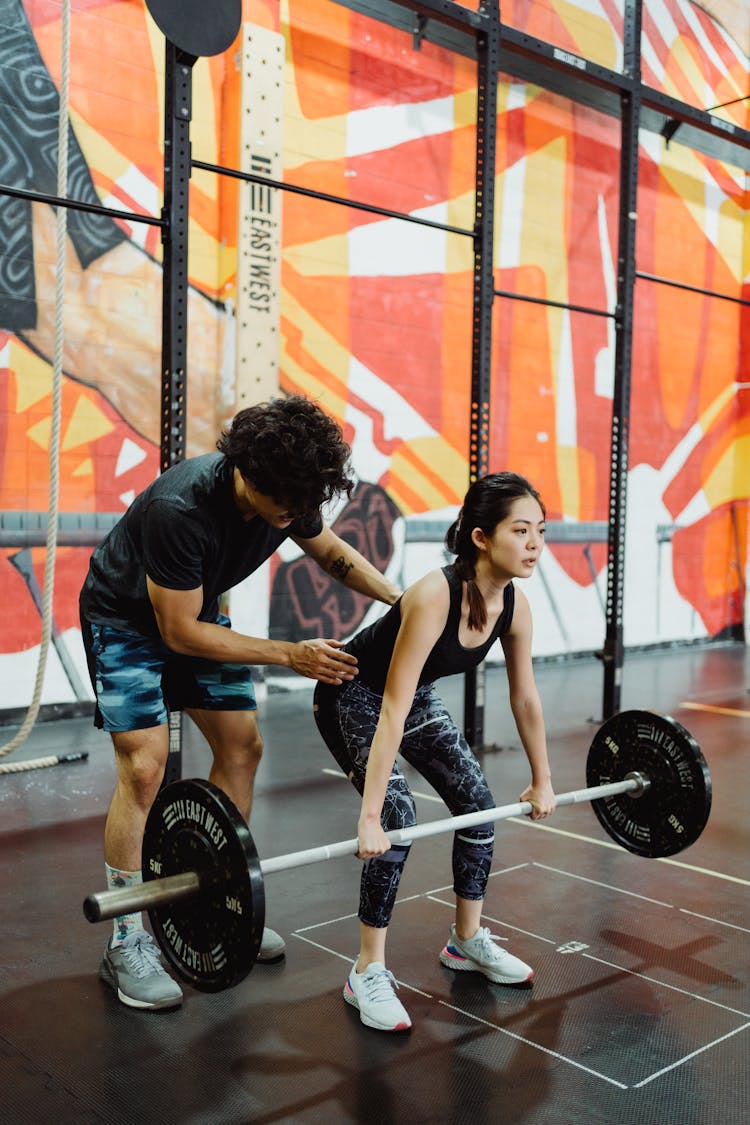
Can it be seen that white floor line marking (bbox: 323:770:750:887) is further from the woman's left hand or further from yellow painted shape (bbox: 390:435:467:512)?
yellow painted shape (bbox: 390:435:467:512)

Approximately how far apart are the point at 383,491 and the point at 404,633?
13.2ft

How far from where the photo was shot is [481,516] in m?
1.93

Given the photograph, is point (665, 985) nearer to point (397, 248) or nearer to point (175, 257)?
point (175, 257)

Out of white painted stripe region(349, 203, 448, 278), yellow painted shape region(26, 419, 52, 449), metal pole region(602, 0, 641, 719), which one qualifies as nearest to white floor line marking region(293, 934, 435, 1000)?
metal pole region(602, 0, 641, 719)

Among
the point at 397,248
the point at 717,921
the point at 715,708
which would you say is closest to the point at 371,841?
the point at 717,921

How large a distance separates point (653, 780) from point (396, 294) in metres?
4.10

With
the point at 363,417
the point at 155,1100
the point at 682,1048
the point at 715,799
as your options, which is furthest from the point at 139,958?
the point at 363,417

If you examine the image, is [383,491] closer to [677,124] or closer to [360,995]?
[677,124]

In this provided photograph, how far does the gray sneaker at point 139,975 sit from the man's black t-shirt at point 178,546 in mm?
621

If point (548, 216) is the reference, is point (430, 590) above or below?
below

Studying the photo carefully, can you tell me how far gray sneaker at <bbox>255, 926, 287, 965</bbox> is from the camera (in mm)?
2162

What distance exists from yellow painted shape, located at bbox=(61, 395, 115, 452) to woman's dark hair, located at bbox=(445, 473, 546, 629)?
119 inches

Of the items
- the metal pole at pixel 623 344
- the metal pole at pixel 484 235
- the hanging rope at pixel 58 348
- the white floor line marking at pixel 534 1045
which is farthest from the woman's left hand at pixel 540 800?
the metal pole at pixel 623 344

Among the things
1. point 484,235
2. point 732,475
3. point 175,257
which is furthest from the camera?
point 732,475
